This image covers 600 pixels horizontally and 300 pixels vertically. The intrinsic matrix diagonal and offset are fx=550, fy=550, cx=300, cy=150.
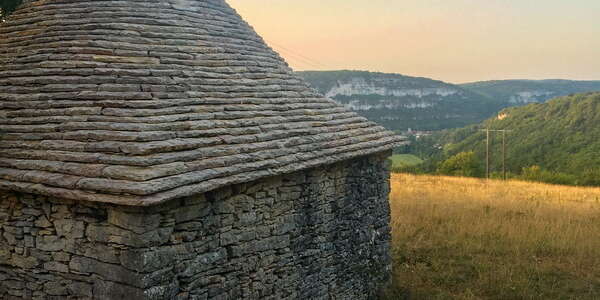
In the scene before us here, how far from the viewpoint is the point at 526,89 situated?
88312mm

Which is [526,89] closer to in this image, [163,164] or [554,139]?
[554,139]

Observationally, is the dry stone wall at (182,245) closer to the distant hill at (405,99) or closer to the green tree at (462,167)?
the green tree at (462,167)

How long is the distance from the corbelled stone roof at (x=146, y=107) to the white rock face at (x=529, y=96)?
3229 inches

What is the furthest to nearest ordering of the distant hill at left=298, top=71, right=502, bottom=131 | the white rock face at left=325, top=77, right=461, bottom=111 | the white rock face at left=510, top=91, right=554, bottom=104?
the white rock face at left=510, top=91, right=554, bottom=104, the white rock face at left=325, top=77, right=461, bottom=111, the distant hill at left=298, top=71, right=502, bottom=131

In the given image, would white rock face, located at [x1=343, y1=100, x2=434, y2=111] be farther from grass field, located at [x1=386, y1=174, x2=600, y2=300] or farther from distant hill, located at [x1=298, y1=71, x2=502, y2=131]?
grass field, located at [x1=386, y1=174, x2=600, y2=300]

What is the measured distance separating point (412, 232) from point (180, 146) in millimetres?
8454

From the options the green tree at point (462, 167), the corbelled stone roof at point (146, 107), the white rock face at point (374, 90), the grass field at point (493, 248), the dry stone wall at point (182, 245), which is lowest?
the green tree at point (462, 167)

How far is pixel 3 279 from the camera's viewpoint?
504 centimetres

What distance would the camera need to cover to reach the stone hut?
14.3 feet

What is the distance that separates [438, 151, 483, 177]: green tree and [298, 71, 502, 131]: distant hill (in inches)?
1019

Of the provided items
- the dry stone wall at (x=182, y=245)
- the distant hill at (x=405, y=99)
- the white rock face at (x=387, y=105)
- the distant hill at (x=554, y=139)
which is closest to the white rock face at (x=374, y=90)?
the distant hill at (x=405, y=99)

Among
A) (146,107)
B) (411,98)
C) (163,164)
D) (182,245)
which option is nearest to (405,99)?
(411,98)

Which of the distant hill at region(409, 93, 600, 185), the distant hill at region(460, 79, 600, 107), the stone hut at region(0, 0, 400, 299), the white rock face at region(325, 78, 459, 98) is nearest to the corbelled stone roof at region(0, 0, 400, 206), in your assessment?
the stone hut at region(0, 0, 400, 299)

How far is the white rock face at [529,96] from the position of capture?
84.3 meters
